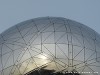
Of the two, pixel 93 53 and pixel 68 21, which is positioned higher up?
pixel 68 21

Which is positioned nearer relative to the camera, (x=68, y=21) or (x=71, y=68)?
(x=71, y=68)

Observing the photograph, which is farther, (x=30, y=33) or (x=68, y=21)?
(x=68, y=21)

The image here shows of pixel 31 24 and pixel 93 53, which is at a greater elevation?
pixel 31 24

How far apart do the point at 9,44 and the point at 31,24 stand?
1.87 meters

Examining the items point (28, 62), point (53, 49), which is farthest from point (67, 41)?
point (28, 62)

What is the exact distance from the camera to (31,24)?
25.5 metres

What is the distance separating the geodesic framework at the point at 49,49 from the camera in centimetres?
2331

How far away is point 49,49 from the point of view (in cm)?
2362

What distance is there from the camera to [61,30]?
80.7 ft

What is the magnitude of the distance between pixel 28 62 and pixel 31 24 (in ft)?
9.65

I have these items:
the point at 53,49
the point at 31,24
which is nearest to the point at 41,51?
the point at 53,49

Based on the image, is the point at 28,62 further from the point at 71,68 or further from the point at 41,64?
the point at 71,68

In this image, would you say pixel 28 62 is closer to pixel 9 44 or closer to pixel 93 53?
pixel 9 44

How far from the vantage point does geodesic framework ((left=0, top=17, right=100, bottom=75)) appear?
2331cm
